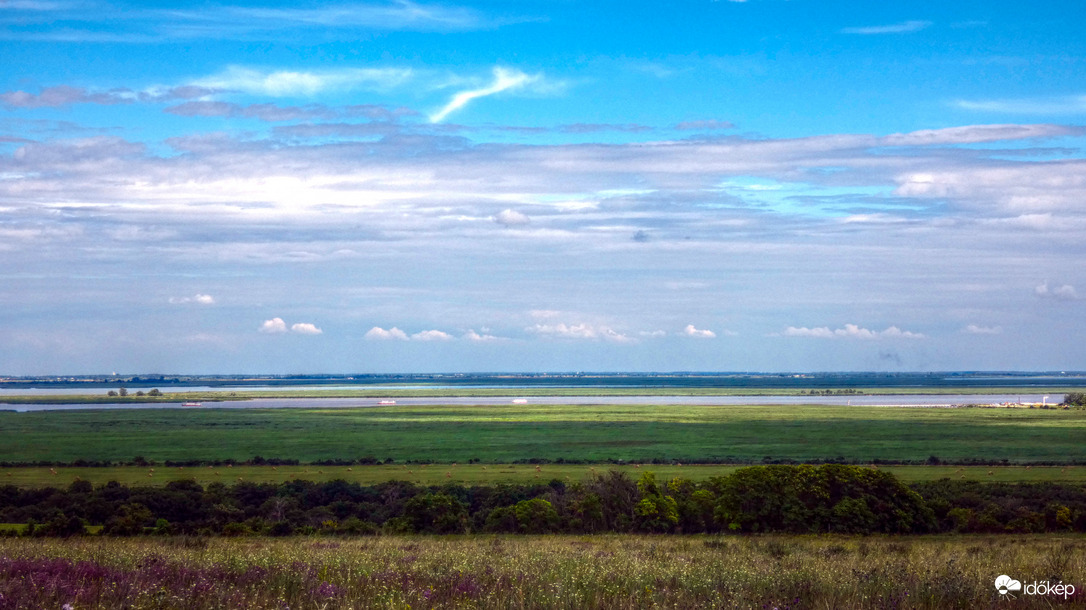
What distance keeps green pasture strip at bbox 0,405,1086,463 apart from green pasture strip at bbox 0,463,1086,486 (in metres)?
6.84

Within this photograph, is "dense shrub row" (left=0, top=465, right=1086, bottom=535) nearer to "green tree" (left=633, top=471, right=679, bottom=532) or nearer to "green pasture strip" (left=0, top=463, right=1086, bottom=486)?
"green tree" (left=633, top=471, right=679, bottom=532)

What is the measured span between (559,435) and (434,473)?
36.4 metres

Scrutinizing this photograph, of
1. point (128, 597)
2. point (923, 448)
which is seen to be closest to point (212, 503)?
point (128, 597)

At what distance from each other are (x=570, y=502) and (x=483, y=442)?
180 ft

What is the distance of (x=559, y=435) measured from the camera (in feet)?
309

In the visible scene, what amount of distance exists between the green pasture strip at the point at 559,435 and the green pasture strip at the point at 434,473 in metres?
6.84

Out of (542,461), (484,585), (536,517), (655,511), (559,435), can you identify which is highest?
(484,585)

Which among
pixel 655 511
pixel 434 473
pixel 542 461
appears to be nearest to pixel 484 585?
pixel 655 511

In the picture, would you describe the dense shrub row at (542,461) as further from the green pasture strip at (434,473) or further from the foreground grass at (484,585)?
the foreground grass at (484,585)

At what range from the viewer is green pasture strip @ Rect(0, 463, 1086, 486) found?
53.4 meters

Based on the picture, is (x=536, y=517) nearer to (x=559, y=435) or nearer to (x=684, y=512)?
(x=684, y=512)

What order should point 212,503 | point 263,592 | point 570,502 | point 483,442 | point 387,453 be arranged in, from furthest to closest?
1. point 483,442
2. point 387,453
3. point 212,503
4. point 570,502
5. point 263,592

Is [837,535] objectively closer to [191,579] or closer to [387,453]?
[191,579]

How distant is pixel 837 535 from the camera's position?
25984mm
